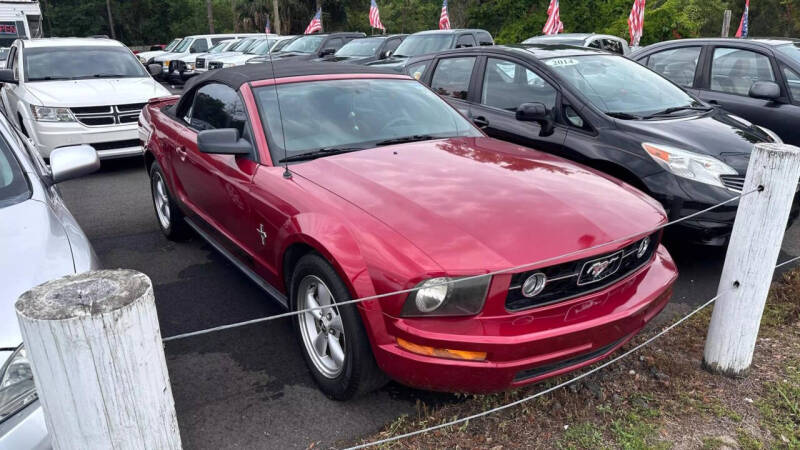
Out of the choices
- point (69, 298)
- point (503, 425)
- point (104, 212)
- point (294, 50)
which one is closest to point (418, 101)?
point (503, 425)

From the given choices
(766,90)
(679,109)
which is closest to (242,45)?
(766,90)

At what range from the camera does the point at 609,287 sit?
2.75 meters

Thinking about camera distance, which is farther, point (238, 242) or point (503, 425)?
point (238, 242)

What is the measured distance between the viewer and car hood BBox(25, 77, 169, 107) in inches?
297

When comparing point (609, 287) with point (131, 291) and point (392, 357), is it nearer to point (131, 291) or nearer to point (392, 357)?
point (392, 357)

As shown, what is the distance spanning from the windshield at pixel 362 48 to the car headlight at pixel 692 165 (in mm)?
Result: 11890

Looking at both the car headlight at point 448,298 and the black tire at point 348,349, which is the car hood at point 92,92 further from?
the car headlight at point 448,298

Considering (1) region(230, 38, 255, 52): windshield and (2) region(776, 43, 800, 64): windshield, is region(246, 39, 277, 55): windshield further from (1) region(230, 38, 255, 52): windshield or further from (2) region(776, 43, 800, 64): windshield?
(2) region(776, 43, 800, 64): windshield

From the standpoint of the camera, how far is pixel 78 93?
25.4 ft

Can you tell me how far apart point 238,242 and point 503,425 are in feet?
6.46

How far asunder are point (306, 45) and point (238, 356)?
16165mm

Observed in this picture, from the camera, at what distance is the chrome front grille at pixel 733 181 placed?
4.18m

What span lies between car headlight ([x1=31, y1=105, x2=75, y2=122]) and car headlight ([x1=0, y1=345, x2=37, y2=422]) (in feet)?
21.2

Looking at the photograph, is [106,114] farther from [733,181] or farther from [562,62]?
[733,181]
